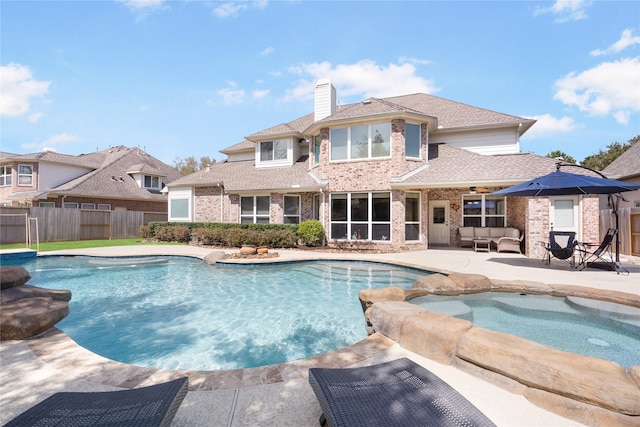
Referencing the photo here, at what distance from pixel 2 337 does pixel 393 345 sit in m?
5.46

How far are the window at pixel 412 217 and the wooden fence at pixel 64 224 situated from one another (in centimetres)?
1874

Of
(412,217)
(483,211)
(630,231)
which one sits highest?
(483,211)

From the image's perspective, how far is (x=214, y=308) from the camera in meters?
6.97

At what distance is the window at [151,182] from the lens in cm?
2762

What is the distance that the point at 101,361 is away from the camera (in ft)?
11.5

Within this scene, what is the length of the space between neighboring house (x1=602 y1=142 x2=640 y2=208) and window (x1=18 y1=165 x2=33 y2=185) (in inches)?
1436

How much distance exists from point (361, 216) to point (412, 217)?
8.17ft

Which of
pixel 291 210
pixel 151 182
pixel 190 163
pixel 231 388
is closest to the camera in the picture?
pixel 231 388

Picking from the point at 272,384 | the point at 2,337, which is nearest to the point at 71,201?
the point at 2,337

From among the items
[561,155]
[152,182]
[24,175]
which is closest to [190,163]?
[152,182]

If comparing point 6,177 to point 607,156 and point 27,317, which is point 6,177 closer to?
point 27,317

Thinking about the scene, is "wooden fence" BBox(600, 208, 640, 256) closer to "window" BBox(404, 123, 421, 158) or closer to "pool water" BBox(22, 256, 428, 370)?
"window" BBox(404, 123, 421, 158)

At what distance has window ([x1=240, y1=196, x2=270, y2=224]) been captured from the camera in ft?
57.6

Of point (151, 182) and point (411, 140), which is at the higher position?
point (411, 140)
